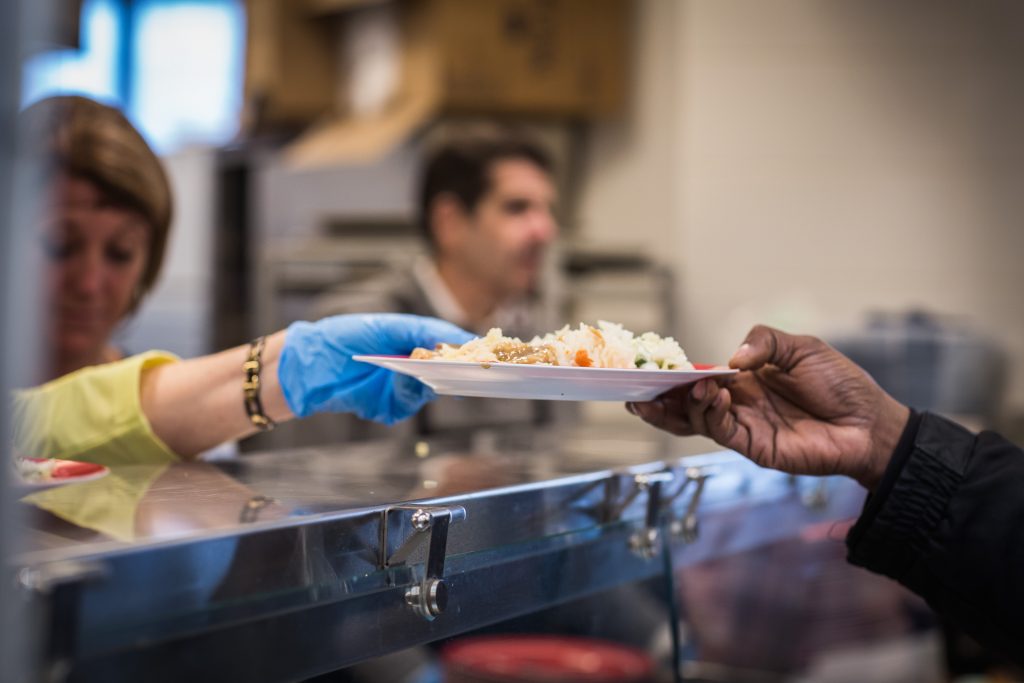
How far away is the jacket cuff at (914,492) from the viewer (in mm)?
1189

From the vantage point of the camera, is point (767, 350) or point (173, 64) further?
point (173, 64)

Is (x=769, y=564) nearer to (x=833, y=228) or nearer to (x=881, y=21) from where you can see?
(x=833, y=228)

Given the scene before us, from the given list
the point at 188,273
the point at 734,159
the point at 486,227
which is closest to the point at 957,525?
the point at 486,227

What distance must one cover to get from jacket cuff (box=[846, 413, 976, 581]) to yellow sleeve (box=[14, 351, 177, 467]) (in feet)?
2.76

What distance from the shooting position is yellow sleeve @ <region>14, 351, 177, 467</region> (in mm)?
1288

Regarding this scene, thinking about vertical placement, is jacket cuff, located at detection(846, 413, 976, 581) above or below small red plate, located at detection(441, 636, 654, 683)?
above

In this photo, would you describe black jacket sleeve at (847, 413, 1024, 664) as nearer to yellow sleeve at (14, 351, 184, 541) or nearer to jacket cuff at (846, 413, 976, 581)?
jacket cuff at (846, 413, 976, 581)

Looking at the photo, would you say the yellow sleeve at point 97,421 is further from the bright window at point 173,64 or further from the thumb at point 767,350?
the bright window at point 173,64

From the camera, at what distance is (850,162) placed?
3.44 meters

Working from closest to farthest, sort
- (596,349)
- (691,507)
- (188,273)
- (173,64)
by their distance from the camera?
(596,349) → (691,507) → (188,273) → (173,64)

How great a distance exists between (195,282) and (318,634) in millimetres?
3644

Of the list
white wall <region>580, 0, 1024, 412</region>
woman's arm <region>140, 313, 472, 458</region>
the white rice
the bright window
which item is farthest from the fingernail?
the bright window

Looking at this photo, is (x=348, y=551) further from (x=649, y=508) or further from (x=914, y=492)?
(x=914, y=492)

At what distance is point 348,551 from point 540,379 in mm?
232
